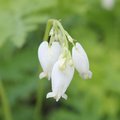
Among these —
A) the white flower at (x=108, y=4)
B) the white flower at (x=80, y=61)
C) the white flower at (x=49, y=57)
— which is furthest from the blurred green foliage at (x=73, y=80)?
the white flower at (x=80, y=61)

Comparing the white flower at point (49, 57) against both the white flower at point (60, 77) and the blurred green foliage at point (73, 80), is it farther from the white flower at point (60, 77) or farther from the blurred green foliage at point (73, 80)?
the blurred green foliage at point (73, 80)

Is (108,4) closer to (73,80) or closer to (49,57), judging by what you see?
(73,80)

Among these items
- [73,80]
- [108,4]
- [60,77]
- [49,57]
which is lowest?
[60,77]

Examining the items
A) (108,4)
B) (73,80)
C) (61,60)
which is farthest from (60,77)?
(108,4)

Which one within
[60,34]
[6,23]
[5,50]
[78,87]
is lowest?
[60,34]

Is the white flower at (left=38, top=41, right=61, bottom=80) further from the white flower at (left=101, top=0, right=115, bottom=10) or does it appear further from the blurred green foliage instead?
the white flower at (left=101, top=0, right=115, bottom=10)

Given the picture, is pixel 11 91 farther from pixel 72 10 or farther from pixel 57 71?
pixel 57 71

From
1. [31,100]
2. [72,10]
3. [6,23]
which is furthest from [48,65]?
[31,100]
